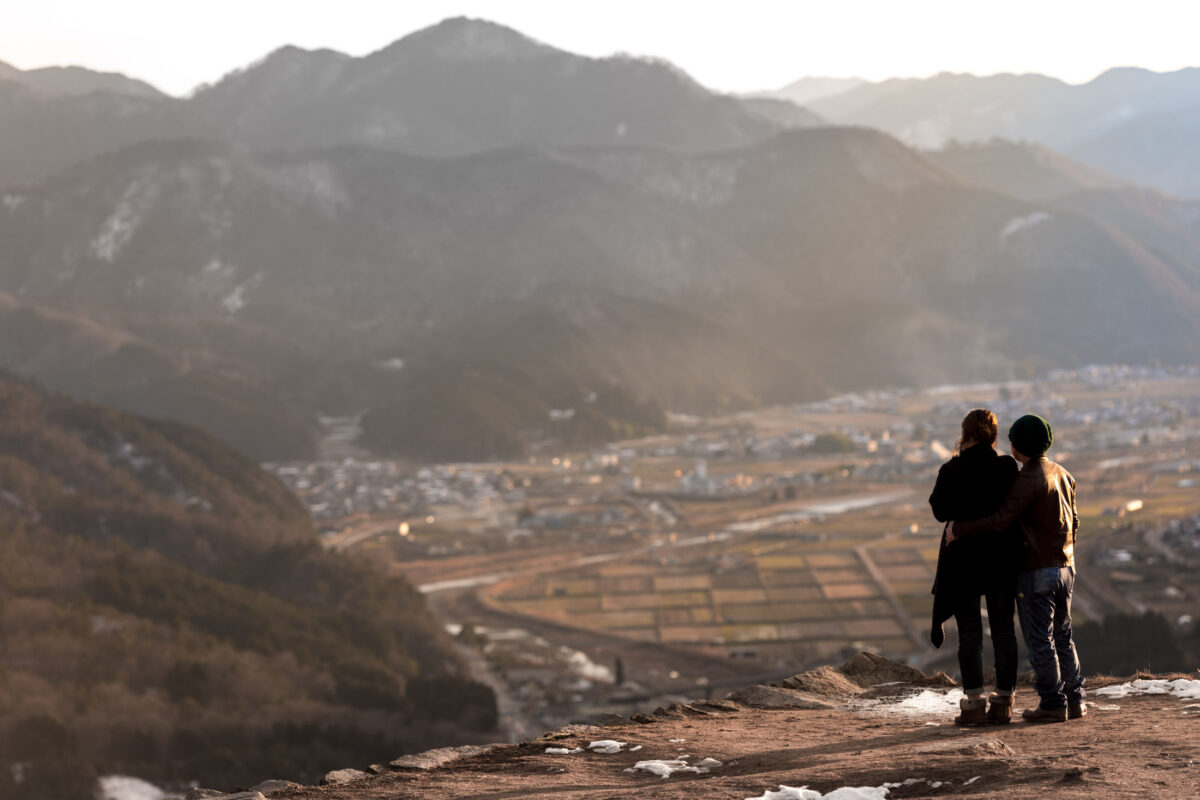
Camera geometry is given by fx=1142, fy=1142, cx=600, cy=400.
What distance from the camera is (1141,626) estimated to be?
61031 millimetres

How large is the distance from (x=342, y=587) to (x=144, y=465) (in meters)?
28.4

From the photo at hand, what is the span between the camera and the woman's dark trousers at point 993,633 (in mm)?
10938

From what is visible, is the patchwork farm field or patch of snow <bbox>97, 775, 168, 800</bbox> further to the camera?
the patchwork farm field

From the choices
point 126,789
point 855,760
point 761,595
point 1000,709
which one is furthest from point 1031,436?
point 761,595

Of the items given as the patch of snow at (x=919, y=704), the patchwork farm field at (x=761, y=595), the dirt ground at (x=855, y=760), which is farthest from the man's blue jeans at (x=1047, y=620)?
the patchwork farm field at (x=761, y=595)

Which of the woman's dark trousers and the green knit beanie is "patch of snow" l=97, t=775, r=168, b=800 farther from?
the green knit beanie

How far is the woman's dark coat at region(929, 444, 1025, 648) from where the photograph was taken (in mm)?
10781

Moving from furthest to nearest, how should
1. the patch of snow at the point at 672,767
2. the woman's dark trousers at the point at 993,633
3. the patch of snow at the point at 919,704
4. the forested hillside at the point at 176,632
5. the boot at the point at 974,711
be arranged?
the forested hillside at the point at 176,632
the patch of snow at the point at 919,704
the boot at the point at 974,711
the patch of snow at the point at 672,767
the woman's dark trousers at the point at 993,633

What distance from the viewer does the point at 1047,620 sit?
10.8 meters

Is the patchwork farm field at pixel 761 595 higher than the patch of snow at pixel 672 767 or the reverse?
the reverse

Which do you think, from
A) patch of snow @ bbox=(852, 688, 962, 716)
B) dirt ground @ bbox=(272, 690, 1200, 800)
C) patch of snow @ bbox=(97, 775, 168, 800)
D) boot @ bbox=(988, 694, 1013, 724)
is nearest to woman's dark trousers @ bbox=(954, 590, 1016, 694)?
boot @ bbox=(988, 694, 1013, 724)

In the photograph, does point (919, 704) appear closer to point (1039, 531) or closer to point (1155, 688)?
point (1155, 688)

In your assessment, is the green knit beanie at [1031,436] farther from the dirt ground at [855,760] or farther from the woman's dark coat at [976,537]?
the dirt ground at [855,760]

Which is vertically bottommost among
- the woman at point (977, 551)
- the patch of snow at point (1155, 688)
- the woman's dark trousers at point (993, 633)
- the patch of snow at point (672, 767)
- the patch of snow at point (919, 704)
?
the patch of snow at point (919, 704)
